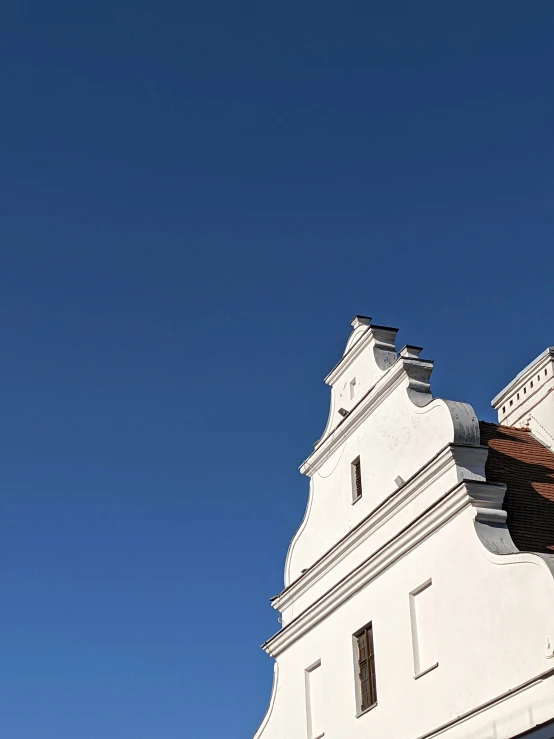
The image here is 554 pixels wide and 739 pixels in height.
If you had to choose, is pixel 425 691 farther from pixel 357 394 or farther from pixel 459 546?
pixel 357 394

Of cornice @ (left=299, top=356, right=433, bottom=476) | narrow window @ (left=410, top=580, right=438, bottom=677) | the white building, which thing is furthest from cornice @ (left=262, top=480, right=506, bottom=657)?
cornice @ (left=299, top=356, right=433, bottom=476)

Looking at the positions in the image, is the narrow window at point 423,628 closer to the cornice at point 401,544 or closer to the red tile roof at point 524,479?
the cornice at point 401,544

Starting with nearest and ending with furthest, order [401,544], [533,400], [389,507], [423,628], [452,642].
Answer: [452,642], [423,628], [401,544], [389,507], [533,400]

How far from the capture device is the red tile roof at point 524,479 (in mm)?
15234

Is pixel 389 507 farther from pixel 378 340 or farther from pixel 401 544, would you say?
pixel 378 340

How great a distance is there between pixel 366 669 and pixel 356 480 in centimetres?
350

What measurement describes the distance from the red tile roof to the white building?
0.03 meters

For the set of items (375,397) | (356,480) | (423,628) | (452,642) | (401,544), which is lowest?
(452,642)

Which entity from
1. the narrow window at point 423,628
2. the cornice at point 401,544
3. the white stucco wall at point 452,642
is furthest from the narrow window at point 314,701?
the narrow window at point 423,628

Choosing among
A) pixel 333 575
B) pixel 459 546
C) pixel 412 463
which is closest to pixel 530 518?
pixel 459 546

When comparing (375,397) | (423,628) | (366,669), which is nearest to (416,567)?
(423,628)

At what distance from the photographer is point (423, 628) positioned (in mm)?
15695

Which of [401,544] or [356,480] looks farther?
[356,480]

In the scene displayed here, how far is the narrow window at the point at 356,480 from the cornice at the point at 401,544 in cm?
159
